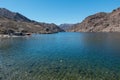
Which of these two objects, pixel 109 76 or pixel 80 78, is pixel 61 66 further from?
pixel 109 76

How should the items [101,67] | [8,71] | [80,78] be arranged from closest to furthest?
[80,78]
[8,71]
[101,67]

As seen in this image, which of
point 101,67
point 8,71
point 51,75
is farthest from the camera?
point 101,67

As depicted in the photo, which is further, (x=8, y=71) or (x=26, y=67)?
(x=26, y=67)

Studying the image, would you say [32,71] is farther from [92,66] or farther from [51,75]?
[92,66]

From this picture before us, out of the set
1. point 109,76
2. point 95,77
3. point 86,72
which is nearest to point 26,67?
point 86,72

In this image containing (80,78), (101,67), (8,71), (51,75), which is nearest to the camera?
(80,78)

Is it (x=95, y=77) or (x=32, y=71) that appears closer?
(x=95, y=77)

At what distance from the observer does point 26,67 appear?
36.3m

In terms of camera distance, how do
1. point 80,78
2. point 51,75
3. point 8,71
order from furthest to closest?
point 8,71, point 51,75, point 80,78

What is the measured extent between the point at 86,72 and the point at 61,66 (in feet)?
23.1

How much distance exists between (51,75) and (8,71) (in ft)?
29.8

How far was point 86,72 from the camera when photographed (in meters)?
32.3

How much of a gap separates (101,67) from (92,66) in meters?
2.06

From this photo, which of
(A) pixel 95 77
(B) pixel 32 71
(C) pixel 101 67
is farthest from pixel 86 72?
(B) pixel 32 71
